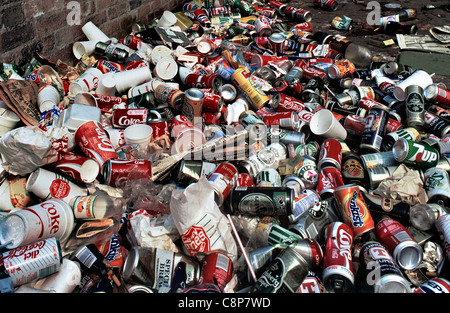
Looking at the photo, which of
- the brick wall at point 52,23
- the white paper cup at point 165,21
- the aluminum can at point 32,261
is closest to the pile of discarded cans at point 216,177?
the aluminum can at point 32,261

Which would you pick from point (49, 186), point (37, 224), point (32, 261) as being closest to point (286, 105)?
point (49, 186)

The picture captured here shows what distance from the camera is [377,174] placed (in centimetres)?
236

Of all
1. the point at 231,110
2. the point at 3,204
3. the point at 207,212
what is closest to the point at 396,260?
the point at 207,212

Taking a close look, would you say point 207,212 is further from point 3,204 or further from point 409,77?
point 409,77

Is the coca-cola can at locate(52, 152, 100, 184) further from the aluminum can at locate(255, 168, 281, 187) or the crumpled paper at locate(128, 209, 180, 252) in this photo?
the aluminum can at locate(255, 168, 281, 187)

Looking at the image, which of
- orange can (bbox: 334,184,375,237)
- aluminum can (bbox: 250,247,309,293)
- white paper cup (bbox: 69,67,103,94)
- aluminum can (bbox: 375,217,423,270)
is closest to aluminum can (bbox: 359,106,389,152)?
orange can (bbox: 334,184,375,237)

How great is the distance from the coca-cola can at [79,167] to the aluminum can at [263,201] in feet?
2.90

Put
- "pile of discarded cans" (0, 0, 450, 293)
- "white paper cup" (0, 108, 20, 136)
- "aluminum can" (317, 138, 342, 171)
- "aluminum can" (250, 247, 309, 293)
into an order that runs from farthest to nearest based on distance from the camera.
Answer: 1. "white paper cup" (0, 108, 20, 136)
2. "aluminum can" (317, 138, 342, 171)
3. "pile of discarded cans" (0, 0, 450, 293)
4. "aluminum can" (250, 247, 309, 293)

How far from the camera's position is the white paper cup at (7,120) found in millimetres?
2584

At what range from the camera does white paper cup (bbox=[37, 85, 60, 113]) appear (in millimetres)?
2873

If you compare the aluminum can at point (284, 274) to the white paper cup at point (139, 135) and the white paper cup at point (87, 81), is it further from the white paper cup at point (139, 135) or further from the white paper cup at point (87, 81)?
the white paper cup at point (87, 81)

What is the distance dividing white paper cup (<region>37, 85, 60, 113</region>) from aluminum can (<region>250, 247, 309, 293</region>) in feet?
7.10

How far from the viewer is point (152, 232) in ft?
6.23
